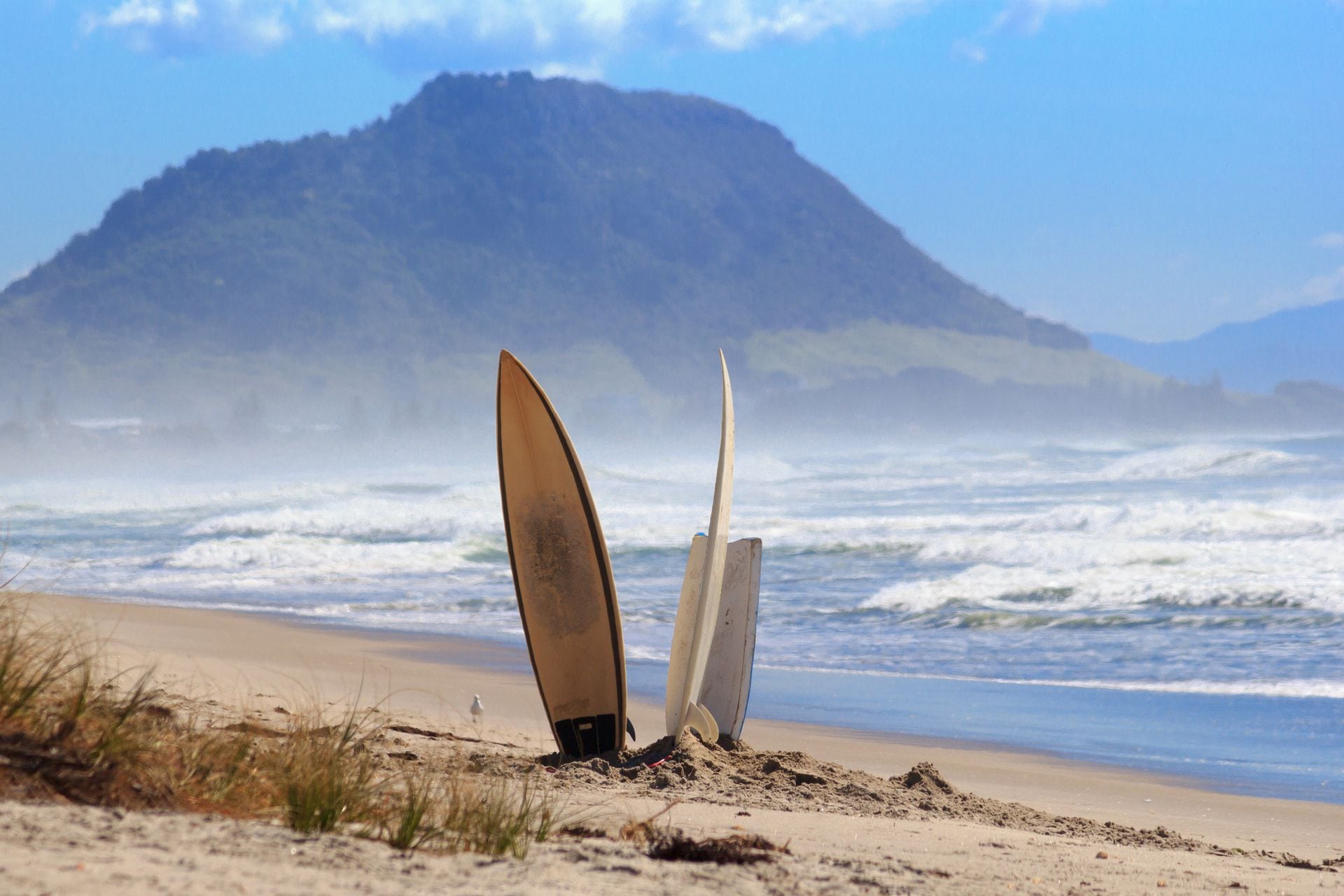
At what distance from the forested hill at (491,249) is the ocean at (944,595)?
389ft

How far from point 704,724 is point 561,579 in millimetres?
911

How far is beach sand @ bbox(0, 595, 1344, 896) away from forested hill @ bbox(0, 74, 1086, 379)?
13758 cm

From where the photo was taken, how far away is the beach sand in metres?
3.04

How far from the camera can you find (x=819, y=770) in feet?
18.1

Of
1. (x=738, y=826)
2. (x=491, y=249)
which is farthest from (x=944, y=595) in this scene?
(x=491, y=249)

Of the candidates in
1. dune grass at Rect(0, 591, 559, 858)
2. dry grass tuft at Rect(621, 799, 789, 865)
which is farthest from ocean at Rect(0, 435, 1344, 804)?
dry grass tuft at Rect(621, 799, 789, 865)

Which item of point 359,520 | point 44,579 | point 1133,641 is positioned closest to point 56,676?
point 1133,641

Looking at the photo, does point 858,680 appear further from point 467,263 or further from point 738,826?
point 467,263

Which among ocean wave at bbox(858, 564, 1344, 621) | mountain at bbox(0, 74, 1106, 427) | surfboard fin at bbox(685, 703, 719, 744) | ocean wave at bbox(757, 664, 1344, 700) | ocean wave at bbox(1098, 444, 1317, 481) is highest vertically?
mountain at bbox(0, 74, 1106, 427)

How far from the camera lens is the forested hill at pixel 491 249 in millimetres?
145250

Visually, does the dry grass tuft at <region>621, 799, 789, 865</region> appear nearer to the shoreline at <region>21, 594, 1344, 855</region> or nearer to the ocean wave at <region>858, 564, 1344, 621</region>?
the shoreline at <region>21, 594, 1344, 855</region>

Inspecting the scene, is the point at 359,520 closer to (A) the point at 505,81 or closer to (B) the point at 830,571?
(B) the point at 830,571

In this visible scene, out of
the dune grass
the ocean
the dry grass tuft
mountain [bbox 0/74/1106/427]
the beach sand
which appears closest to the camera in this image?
the beach sand

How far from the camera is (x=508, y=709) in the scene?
7.66 meters
